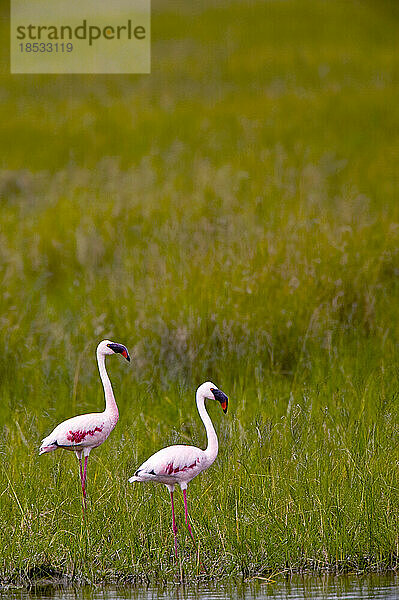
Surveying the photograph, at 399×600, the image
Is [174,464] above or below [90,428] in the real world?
below

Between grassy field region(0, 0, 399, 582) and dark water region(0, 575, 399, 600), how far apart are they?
0.15 meters

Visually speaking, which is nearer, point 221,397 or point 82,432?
point 221,397

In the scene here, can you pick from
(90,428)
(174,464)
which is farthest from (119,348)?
(174,464)

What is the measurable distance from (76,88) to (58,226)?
11.0 meters

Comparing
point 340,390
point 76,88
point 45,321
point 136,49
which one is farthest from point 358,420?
point 136,49

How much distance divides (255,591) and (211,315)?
4.79 metres

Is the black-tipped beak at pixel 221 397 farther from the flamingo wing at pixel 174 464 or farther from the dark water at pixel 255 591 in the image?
the dark water at pixel 255 591

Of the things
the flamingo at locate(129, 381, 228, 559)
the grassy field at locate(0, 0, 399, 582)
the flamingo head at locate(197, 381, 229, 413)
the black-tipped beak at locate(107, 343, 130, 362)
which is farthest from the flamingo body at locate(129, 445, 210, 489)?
the grassy field at locate(0, 0, 399, 582)

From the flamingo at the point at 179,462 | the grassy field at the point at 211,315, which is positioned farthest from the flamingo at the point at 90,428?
the grassy field at the point at 211,315

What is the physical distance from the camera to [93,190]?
1769 cm

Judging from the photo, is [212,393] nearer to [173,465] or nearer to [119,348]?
[173,465]

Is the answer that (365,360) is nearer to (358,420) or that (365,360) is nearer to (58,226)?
(358,420)

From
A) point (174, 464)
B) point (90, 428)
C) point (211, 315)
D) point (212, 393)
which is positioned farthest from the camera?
point (211, 315)

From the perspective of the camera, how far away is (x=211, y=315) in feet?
34.2
